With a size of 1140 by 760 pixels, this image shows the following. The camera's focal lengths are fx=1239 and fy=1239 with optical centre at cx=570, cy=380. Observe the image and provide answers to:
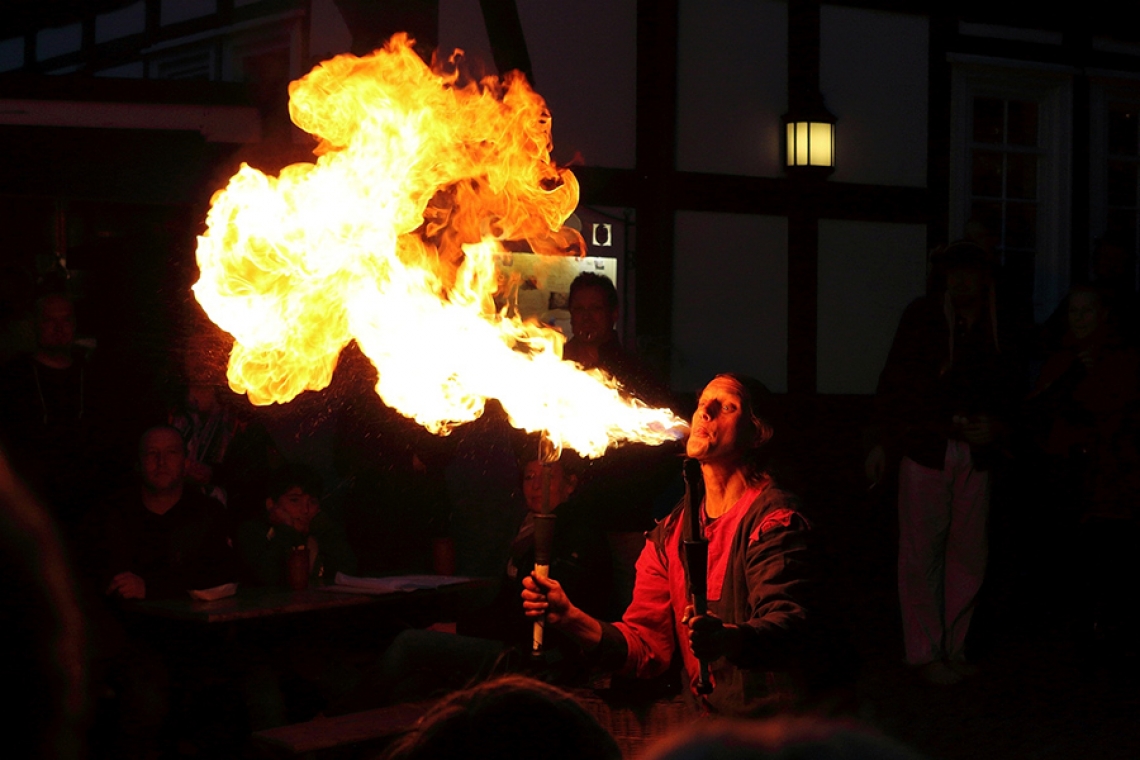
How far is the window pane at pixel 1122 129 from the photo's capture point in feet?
37.6

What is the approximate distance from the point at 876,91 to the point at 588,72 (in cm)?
261

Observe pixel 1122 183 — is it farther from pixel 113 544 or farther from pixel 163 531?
pixel 113 544

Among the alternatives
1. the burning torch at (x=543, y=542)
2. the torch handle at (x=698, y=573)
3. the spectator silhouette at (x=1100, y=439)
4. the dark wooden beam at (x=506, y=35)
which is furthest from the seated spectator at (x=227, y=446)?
the spectator silhouette at (x=1100, y=439)

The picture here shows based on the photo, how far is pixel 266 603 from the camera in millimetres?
5480

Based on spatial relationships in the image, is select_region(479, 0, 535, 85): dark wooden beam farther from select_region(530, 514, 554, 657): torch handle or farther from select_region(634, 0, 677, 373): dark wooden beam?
select_region(530, 514, 554, 657): torch handle

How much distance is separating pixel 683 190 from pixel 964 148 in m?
2.84

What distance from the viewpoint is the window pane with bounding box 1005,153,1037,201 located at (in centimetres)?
1112

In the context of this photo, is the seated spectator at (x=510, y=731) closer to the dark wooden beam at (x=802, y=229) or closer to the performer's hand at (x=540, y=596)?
the performer's hand at (x=540, y=596)

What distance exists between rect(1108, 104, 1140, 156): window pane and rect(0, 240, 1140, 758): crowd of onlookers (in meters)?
3.43

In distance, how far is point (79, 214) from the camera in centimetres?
935

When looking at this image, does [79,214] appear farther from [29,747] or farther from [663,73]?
[29,747]

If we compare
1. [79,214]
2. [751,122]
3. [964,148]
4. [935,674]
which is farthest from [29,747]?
[964,148]

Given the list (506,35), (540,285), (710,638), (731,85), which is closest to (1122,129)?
(731,85)

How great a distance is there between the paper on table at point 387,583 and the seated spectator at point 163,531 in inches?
20.5
